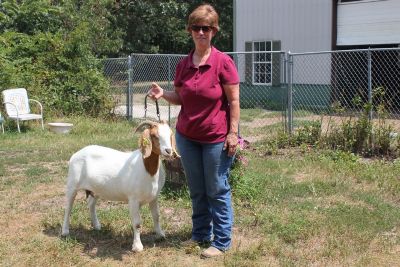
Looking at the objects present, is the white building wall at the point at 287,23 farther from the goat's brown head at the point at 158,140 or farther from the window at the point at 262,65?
the goat's brown head at the point at 158,140

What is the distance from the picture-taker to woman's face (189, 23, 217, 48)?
169 inches

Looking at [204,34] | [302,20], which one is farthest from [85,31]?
[204,34]

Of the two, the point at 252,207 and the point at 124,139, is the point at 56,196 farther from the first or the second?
the point at 124,139

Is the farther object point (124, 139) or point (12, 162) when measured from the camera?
point (124, 139)

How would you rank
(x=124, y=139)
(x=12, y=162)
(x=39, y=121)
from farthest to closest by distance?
1. (x=39, y=121)
2. (x=124, y=139)
3. (x=12, y=162)

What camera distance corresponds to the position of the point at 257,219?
550 centimetres

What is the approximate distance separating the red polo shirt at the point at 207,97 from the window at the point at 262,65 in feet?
47.2

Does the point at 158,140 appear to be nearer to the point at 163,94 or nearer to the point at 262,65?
the point at 163,94

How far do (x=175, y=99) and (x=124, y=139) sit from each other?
6.22 metres

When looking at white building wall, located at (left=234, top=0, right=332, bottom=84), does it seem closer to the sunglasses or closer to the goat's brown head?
the sunglasses

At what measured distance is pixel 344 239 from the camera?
16.2 ft

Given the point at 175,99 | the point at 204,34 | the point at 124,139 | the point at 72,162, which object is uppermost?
the point at 204,34

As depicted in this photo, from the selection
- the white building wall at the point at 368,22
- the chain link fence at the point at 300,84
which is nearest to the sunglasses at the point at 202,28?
the chain link fence at the point at 300,84

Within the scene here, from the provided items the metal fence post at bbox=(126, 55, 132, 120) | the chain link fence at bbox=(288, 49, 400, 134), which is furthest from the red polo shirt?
the chain link fence at bbox=(288, 49, 400, 134)
